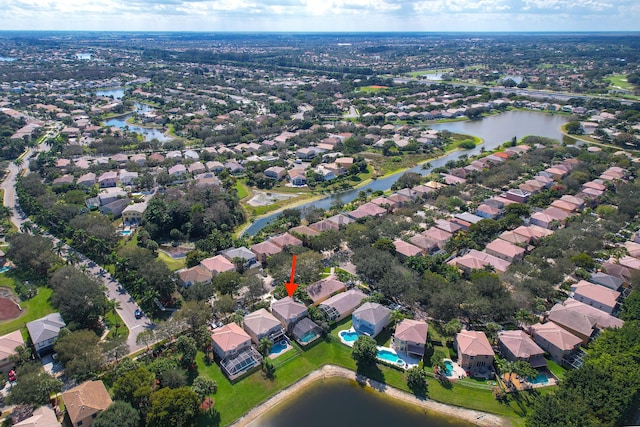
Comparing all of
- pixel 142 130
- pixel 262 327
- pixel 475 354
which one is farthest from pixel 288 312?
pixel 142 130

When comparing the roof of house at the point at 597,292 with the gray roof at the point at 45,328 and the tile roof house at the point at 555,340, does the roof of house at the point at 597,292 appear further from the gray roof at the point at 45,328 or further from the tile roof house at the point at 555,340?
the gray roof at the point at 45,328

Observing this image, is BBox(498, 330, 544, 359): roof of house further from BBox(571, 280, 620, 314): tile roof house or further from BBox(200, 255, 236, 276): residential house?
BBox(200, 255, 236, 276): residential house

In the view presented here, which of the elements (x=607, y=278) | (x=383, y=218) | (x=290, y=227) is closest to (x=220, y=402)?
(x=290, y=227)

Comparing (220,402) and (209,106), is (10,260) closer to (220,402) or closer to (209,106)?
(220,402)

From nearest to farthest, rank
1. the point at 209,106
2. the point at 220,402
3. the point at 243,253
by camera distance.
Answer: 1. the point at 220,402
2. the point at 243,253
3. the point at 209,106

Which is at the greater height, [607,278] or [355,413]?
[607,278]

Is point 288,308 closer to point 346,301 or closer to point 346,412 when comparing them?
point 346,301

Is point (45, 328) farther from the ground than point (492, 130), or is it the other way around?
point (45, 328)
